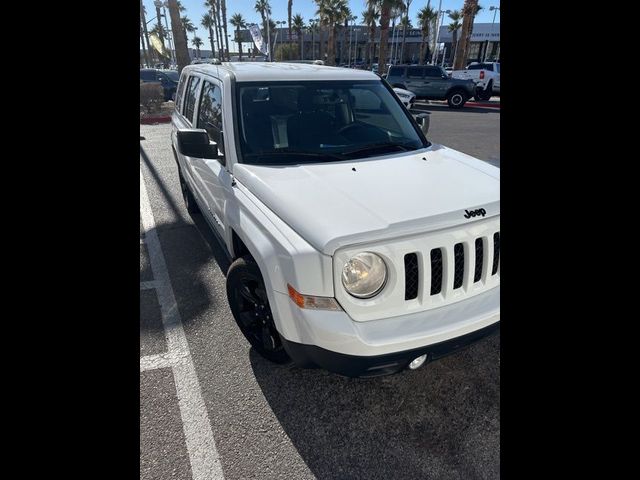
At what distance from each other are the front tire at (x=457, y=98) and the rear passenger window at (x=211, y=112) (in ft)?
56.4

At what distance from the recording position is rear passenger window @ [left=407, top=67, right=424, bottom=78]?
18.4 meters

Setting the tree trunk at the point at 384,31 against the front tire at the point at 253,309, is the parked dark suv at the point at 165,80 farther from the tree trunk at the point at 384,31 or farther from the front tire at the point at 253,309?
the front tire at the point at 253,309

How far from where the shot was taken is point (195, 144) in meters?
2.61

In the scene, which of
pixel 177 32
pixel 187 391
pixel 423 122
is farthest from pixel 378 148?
pixel 177 32

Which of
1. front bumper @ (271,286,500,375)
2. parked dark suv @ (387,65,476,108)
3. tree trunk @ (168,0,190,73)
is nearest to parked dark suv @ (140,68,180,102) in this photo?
tree trunk @ (168,0,190,73)

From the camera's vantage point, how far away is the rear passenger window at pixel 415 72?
1838 cm

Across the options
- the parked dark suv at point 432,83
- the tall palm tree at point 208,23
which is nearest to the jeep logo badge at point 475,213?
the parked dark suv at point 432,83

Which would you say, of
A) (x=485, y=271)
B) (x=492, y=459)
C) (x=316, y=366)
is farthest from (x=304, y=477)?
(x=485, y=271)

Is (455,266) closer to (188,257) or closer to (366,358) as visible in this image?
(366,358)

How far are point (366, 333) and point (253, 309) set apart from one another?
103 cm
